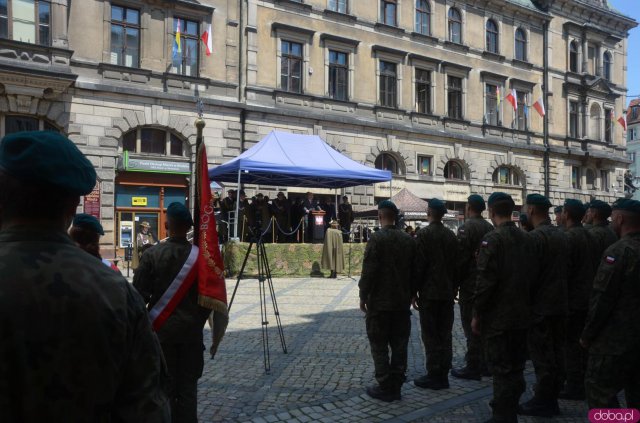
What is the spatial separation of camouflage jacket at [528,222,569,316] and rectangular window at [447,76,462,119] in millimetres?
23802

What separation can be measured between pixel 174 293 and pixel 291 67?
67.1 ft

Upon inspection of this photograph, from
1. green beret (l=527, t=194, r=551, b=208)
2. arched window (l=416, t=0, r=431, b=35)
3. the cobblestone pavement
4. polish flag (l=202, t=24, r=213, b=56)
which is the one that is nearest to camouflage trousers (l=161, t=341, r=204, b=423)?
the cobblestone pavement

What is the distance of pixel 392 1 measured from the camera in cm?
2605

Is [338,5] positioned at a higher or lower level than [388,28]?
higher

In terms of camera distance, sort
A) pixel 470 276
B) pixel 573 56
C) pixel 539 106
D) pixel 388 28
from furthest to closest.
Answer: pixel 573 56
pixel 539 106
pixel 388 28
pixel 470 276

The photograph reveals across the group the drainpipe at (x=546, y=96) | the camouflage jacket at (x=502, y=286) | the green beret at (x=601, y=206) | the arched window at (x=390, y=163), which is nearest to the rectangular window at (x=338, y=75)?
the arched window at (x=390, y=163)

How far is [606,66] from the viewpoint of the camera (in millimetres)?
35531

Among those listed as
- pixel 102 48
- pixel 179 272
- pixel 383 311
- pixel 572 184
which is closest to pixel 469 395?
pixel 383 311

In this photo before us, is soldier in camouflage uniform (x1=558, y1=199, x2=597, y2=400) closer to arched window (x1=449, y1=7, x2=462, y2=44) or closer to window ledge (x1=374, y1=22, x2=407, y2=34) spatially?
window ledge (x1=374, y1=22, x2=407, y2=34)

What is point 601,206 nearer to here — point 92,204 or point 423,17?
point 92,204

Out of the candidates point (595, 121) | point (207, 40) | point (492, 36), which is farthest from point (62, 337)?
point (595, 121)

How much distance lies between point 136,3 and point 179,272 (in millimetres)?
18352

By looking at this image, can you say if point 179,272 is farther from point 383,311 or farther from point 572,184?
point 572,184

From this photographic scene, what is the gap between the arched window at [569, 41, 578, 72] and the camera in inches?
1314
